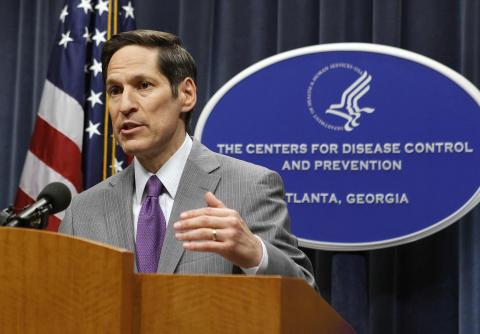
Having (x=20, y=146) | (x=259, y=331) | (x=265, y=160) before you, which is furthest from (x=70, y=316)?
(x=20, y=146)

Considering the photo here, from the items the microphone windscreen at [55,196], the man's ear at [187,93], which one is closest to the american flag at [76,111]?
the man's ear at [187,93]

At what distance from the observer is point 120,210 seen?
80.8 inches

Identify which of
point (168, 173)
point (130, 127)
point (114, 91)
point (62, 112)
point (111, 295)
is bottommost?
point (111, 295)

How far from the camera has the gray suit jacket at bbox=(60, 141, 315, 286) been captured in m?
1.88

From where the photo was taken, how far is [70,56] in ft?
12.0

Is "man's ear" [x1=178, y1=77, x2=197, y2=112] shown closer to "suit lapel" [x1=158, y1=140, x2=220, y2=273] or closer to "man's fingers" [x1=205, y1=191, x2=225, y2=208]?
"suit lapel" [x1=158, y1=140, x2=220, y2=273]

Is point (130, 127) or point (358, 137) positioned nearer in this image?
point (130, 127)

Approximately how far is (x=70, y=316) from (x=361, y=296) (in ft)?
7.30

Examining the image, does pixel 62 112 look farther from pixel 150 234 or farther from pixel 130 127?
pixel 150 234

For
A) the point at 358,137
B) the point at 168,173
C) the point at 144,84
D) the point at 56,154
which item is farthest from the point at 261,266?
the point at 56,154

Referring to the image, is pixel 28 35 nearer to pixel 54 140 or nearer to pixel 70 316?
pixel 54 140

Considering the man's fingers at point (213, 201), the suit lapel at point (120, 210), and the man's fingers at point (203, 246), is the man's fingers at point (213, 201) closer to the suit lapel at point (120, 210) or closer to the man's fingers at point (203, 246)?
the man's fingers at point (203, 246)

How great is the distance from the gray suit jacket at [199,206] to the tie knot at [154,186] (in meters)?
0.06

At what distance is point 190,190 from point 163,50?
410mm
